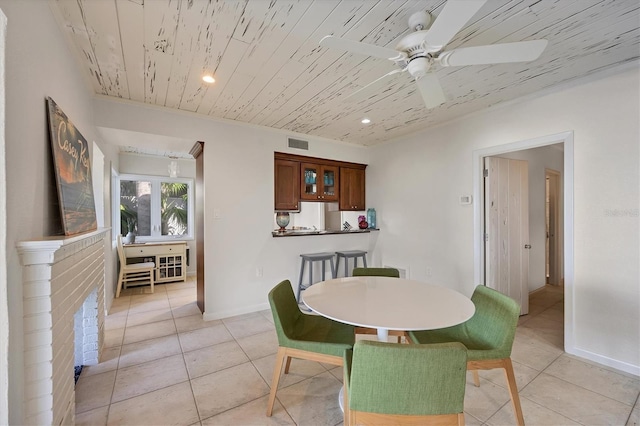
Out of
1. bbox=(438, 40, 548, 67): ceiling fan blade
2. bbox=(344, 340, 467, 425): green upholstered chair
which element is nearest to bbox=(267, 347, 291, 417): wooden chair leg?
bbox=(344, 340, 467, 425): green upholstered chair

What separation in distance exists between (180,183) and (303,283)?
3479 mm

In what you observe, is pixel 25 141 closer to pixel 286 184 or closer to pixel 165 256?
pixel 286 184

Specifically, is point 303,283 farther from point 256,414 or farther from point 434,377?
point 434,377

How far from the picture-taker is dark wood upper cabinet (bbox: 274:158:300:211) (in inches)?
153

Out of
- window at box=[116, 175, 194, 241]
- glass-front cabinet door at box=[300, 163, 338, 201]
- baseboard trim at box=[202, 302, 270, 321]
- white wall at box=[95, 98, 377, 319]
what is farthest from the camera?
window at box=[116, 175, 194, 241]

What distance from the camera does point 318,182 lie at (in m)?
4.28

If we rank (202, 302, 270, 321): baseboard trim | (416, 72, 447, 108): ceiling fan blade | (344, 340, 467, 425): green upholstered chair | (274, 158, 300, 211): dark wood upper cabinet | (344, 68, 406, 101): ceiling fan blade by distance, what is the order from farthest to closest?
1. (274, 158, 300, 211): dark wood upper cabinet
2. (202, 302, 270, 321): baseboard trim
3. (344, 68, 406, 101): ceiling fan blade
4. (416, 72, 447, 108): ceiling fan blade
5. (344, 340, 467, 425): green upholstered chair

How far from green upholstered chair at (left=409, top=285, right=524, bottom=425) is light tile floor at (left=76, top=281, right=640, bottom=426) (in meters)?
0.41

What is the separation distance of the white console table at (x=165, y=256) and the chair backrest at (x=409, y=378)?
15.3 ft

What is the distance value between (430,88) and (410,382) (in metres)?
1.77

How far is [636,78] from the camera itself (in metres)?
2.13

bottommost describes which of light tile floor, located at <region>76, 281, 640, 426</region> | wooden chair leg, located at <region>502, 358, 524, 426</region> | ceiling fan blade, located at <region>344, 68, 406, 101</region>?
light tile floor, located at <region>76, 281, 640, 426</region>

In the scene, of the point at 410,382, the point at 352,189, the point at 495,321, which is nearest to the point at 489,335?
the point at 495,321

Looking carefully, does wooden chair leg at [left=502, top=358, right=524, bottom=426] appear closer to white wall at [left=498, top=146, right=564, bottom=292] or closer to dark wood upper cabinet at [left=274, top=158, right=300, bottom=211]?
dark wood upper cabinet at [left=274, top=158, right=300, bottom=211]
